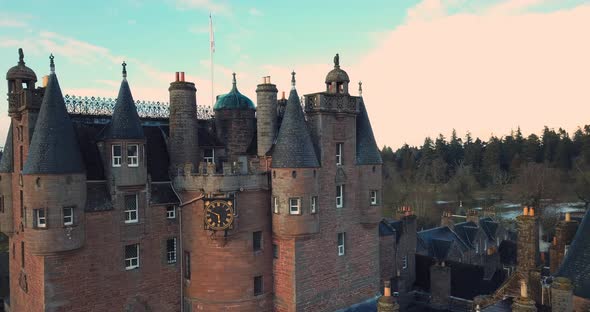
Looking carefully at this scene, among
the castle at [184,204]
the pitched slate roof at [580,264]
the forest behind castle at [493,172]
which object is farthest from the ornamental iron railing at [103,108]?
the forest behind castle at [493,172]

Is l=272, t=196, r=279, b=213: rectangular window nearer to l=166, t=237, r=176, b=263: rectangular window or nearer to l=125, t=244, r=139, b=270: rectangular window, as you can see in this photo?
l=166, t=237, r=176, b=263: rectangular window

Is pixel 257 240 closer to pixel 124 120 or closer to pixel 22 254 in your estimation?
pixel 124 120

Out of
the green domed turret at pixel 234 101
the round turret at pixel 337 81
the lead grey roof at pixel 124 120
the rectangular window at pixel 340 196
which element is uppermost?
the round turret at pixel 337 81

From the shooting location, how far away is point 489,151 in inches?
4870

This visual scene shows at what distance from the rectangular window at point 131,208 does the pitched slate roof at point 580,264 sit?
23889mm

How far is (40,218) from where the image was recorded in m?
23.5

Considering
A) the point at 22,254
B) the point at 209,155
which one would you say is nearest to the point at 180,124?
the point at 209,155

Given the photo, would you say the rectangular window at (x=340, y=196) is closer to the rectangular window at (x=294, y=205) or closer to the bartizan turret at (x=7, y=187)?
the rectangular window at (x=294, y=205)

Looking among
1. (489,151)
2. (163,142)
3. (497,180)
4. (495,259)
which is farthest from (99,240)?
(489,151)

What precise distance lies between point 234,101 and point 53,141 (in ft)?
40.6

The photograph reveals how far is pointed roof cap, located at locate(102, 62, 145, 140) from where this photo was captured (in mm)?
25719

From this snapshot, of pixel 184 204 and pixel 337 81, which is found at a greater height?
pixel 337 81

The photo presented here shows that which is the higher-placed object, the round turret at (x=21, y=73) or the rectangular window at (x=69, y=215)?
the round turret at (x=21, y=73)

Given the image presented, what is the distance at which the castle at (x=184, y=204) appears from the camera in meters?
24.1
